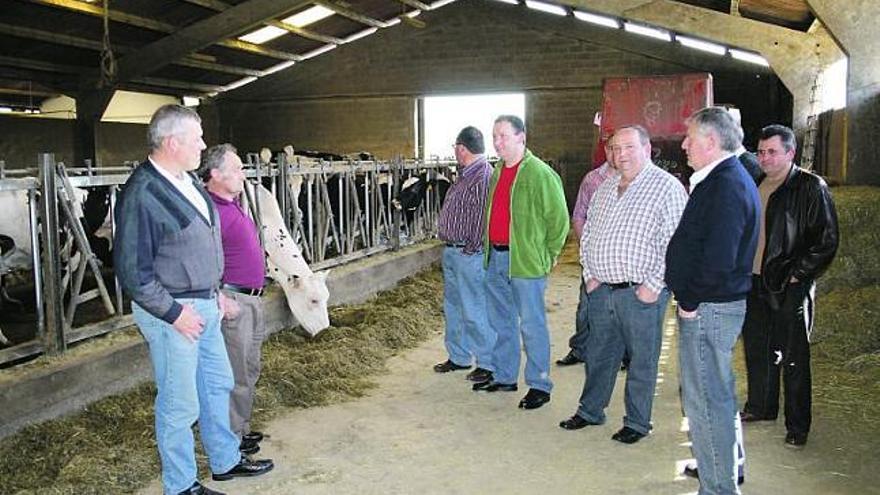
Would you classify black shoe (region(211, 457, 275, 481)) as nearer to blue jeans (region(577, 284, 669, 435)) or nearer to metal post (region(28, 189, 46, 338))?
metal post (region(28, 189, 46, 338))

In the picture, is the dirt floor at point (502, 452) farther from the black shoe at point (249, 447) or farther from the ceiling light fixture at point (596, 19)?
the ceiling light fixture at point (596, 19)

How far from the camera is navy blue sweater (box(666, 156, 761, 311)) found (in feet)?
8.91

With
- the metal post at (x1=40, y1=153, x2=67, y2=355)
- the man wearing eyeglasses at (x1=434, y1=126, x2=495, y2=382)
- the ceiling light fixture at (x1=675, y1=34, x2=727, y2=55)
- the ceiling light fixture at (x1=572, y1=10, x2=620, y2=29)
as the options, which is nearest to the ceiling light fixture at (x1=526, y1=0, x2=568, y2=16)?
the ceiling light fixture at (x1=572, y1=10, x2=620, y2=29)

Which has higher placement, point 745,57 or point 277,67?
point 277,67

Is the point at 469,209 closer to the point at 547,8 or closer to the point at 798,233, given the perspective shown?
the point at 798,233

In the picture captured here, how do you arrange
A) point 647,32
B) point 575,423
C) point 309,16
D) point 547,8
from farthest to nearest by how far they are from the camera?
point 547,8
point 647,32
point 309,16
point 575,423

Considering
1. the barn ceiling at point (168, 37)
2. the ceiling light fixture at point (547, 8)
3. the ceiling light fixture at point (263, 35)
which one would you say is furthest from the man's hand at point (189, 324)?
the ceiling light fixture at point (547, 8)

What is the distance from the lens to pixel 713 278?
2744 millimetres

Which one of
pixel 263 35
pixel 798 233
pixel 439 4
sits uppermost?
pixel 439 4

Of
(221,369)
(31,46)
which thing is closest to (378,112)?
(31,46)

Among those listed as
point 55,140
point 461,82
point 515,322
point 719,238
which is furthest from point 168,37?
point 719,238

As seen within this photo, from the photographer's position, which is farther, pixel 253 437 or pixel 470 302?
pixel 470 302

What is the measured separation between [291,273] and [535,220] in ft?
5.91

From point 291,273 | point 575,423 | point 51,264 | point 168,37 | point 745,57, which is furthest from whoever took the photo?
point 745,57
